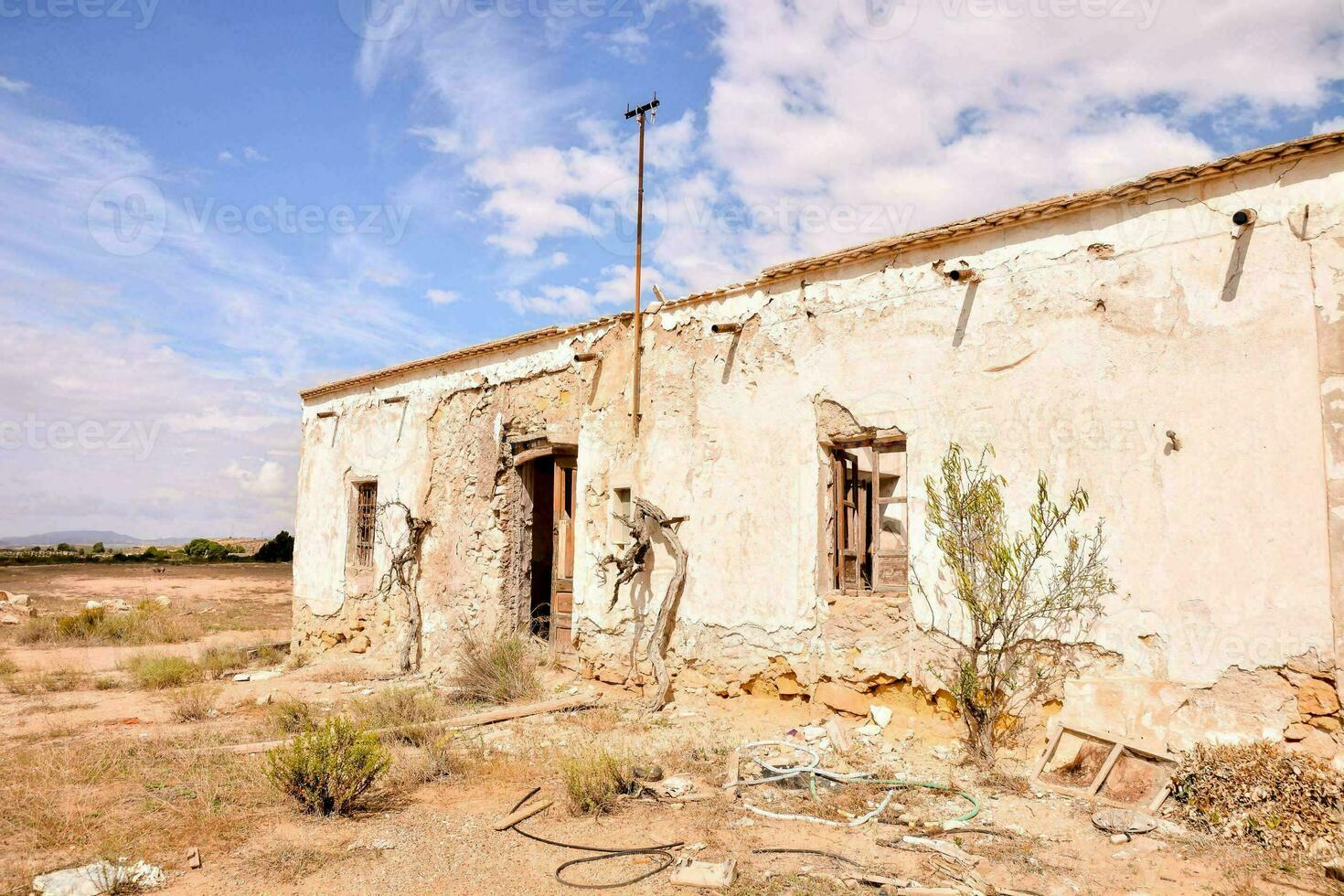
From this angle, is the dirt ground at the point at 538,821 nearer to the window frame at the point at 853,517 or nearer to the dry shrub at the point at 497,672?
the dry shrub at the point at 497,672

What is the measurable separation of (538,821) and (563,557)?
545 cm

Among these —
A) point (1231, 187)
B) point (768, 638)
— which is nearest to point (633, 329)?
point (768, 638)

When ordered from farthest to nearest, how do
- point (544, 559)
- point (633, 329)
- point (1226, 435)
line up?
1. point (544, 559)
2. point (633, 329)
3. point (1226, 435)

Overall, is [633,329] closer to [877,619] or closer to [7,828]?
[877,619]

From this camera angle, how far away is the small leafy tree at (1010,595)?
20.5ft

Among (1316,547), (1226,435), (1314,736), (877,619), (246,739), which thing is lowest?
(246,739)

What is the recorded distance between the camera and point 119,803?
5.46 meters

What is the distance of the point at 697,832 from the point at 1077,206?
5400 millimetres

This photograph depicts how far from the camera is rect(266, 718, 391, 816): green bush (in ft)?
17.5

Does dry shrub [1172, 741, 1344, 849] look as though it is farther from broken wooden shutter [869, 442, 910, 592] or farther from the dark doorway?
the dark doorway

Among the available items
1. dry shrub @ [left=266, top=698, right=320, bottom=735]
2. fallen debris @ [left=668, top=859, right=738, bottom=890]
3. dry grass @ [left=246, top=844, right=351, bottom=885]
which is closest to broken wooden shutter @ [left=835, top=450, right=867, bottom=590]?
fallen debris @ [left=668, top=859, right=738, bottom=890]

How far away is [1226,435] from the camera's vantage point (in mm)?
5707

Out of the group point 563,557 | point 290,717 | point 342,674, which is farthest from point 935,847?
point 342,674

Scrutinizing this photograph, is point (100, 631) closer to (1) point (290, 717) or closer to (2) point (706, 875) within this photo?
Answer: (1) point (290, 717)
